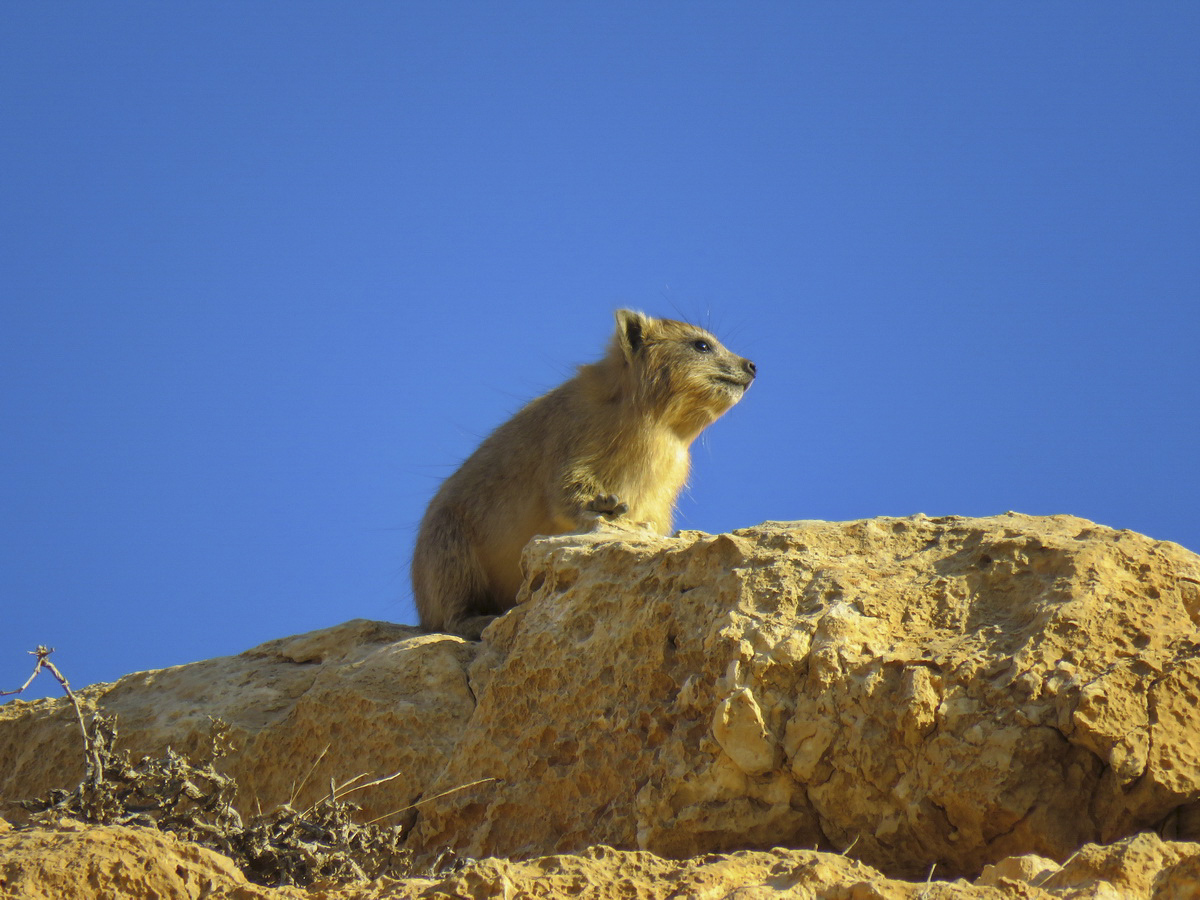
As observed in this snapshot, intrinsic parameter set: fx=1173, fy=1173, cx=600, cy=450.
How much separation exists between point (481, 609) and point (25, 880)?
17.1 feet

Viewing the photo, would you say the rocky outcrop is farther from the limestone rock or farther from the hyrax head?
the hyrax head

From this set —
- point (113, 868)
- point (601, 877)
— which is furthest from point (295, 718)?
point (601, 877)

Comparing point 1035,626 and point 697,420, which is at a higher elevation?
point 697,420

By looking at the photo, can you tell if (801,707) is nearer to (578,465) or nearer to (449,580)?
(449,580)

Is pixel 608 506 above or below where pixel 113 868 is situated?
above

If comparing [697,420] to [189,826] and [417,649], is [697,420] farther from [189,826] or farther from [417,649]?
[189,826]

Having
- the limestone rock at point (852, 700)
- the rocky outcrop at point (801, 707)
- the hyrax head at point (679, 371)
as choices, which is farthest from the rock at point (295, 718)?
the hyrax head at point (679, 371)

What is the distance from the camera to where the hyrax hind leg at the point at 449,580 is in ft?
27.3

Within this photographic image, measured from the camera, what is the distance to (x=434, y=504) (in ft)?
30.1

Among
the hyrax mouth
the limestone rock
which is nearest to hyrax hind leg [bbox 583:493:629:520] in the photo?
the hyrax mouth

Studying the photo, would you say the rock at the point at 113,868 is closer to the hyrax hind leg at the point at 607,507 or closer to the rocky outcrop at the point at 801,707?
the rocky outcrop at the point at 801,707

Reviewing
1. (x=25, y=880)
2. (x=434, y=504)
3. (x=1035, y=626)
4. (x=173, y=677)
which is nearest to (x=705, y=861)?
(x=1035, y=626)

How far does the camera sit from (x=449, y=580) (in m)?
8.41

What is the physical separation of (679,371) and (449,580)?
103 inches
